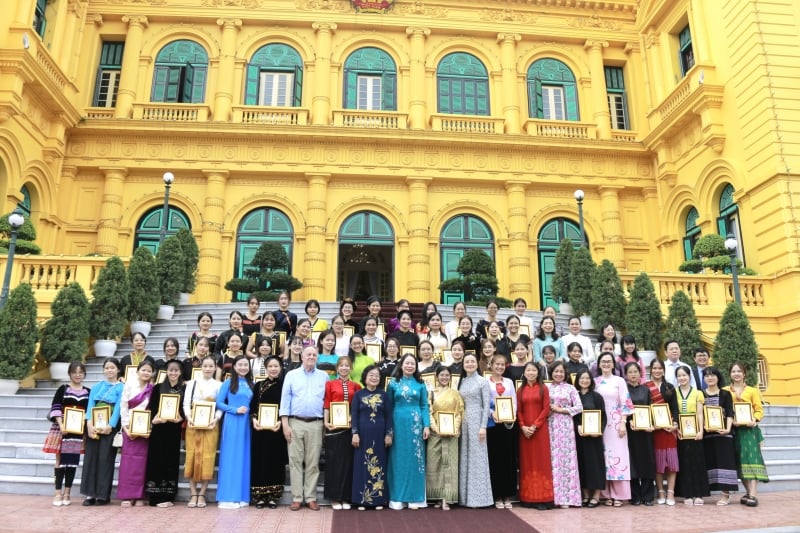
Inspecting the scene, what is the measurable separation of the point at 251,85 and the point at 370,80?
4004mm

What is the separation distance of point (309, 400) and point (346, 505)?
1161 millimetres

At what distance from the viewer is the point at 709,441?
261 inches

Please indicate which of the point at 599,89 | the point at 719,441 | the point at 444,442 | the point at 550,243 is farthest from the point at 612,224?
the point at 444,442

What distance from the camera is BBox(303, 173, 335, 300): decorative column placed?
17281 mm

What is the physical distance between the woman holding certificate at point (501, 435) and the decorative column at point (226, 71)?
14.7 metres

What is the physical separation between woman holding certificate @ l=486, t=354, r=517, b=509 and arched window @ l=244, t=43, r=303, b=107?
1487cm

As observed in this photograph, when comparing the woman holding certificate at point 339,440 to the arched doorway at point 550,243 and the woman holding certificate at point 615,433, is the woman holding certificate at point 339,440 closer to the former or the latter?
the woman holding certificate at point 615,433

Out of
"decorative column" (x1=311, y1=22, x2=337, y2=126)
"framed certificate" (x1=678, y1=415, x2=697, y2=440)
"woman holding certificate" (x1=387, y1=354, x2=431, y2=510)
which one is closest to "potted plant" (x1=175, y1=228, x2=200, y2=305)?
"decorative column" (x1=311, y1=22, x2=337, y2=126)

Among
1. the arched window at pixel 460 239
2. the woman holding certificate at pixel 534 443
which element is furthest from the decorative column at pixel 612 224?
the woman holding certificate at pixel 534 443

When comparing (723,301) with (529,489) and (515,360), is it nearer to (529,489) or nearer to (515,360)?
(515,360)

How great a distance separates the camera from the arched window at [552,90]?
19.9 m

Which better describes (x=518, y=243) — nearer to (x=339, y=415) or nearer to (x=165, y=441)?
(x=339, y=415)

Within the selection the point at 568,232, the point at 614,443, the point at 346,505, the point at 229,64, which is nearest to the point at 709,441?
the point at 614,443

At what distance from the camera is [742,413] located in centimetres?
651
